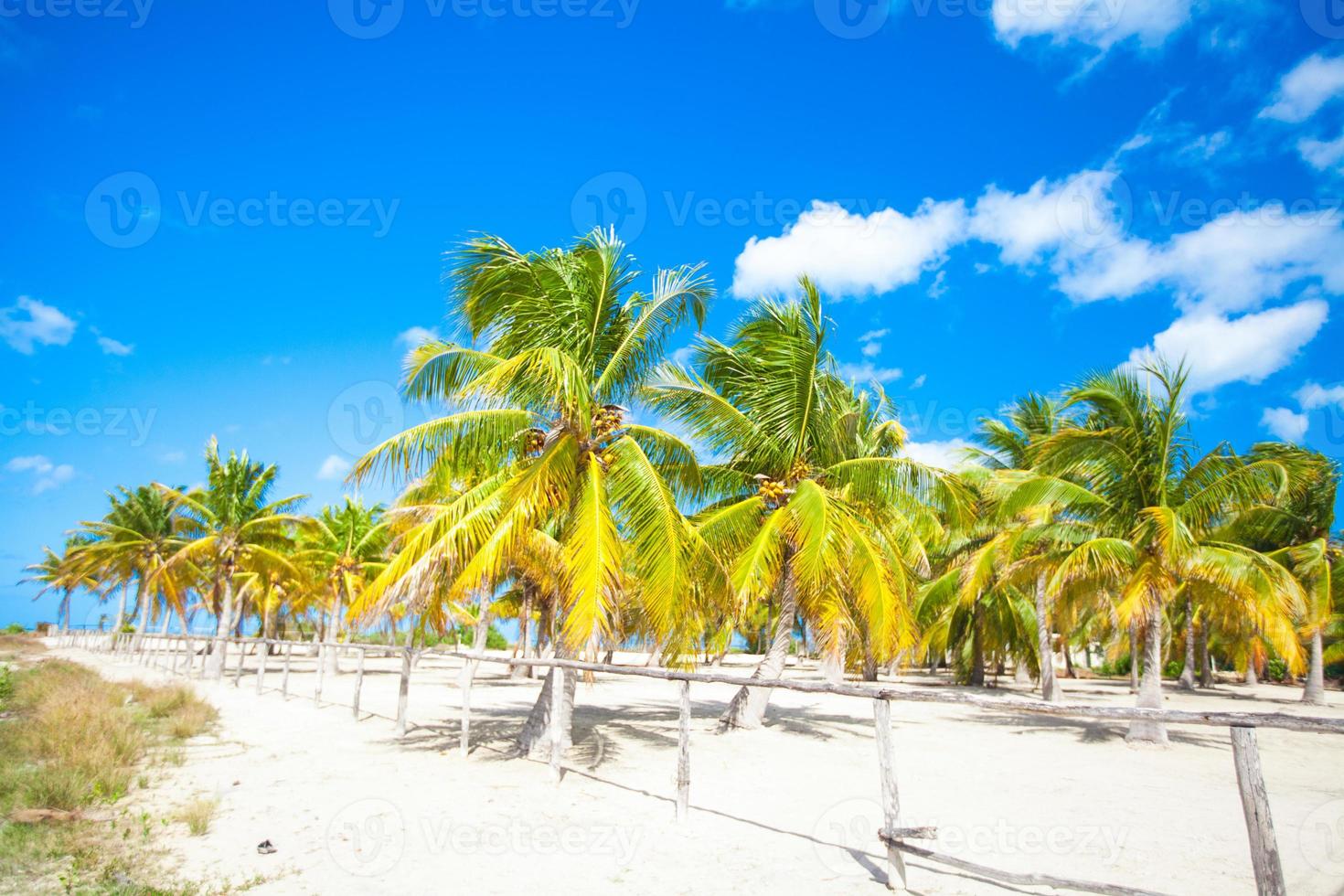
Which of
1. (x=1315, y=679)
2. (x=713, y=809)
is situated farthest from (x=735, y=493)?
(x=1315, y=679)

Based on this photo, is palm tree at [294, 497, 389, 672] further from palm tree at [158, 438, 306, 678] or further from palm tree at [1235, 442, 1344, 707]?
palm tree at [1235, 442, 1344, 707]

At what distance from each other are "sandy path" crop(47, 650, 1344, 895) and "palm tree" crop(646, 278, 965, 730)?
2.46 m

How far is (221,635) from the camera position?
2528 centimetres

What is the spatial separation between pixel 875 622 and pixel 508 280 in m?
8.05

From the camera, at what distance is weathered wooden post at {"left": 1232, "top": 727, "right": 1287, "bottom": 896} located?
4465mm

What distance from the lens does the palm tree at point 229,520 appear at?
2641cm

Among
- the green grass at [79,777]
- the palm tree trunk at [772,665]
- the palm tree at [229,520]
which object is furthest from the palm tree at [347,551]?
the palm tree trunk at [772,665]

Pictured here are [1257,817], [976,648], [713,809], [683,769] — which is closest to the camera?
[1257,817]

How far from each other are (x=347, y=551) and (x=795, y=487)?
22.4 meters

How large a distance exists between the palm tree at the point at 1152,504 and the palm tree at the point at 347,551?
24.0 metres

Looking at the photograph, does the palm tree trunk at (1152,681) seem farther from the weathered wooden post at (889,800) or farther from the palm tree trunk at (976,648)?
the palm tree trunk at (976,648)

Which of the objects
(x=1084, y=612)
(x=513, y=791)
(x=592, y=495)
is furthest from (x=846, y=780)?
(x=1084, y=612)

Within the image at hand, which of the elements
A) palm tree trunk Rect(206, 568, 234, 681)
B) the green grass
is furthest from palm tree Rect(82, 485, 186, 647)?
the green grass

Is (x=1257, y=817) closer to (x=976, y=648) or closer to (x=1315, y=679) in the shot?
(x=976, y=648)
